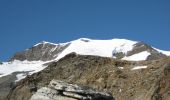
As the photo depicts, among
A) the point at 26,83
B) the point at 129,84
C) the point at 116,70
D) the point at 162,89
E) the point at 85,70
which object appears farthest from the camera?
the point at 26,83

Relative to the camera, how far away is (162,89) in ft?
167

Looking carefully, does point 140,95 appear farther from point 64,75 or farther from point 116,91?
point 64,75

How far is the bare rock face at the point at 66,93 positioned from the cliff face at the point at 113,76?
20377 mm

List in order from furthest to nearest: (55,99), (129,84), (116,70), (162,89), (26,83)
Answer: (26,83) → (116,70) → (129,84) → (162,89) → (55,99)

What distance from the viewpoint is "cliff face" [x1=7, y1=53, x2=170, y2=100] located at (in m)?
51.5

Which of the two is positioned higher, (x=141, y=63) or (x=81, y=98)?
(x=141, y=63)

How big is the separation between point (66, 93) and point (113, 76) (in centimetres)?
2824

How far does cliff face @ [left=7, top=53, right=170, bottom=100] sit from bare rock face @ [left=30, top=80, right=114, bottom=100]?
20377 millimetres

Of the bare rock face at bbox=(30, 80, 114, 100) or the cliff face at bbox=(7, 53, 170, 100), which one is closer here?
the bare rock face at bbox=(30, 80, 114, 100)

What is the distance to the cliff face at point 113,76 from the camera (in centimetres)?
5153

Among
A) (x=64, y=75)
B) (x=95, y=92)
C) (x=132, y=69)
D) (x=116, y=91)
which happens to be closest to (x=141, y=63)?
(x=132, y=69)

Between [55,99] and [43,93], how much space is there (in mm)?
787

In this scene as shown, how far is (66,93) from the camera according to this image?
29891 mm

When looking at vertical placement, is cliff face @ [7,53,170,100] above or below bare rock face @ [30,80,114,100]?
above
